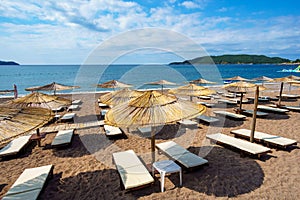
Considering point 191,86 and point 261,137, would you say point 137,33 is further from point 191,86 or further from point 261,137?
point 261,137

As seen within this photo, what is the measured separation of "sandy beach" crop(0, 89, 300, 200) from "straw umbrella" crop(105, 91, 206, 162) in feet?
4.99

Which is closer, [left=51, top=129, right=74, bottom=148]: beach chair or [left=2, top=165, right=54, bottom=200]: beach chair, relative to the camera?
[left=2, top=165, right=54, bottom=200]: beach chair

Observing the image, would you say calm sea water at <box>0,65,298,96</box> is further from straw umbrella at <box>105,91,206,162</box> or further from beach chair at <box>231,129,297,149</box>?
beach chair at <box>231,129,297,149</box>

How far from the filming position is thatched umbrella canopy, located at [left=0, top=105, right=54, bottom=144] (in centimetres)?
274

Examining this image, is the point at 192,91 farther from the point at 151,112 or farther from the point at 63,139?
the point at 63,139

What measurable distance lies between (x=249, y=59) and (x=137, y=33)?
171737 mm

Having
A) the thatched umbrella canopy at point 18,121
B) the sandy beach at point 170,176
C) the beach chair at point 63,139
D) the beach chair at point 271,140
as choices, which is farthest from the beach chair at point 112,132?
the beach chair at point 271,140

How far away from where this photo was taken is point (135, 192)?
3.78 meters

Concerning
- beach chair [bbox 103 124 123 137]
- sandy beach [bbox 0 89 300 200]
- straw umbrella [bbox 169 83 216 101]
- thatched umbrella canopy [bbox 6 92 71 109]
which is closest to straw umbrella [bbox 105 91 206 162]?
sandy beach [bbox 0 89 300 200]

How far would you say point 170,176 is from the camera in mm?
4359

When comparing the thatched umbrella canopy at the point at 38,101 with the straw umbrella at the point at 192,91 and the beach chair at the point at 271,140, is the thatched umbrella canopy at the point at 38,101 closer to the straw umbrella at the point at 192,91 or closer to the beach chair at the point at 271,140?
the straw umbrella at the point at 192,91

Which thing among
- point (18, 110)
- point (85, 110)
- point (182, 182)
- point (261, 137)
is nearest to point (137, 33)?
point (18, 110)

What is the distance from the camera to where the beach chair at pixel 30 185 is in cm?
337

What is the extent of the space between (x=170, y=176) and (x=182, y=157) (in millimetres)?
611
